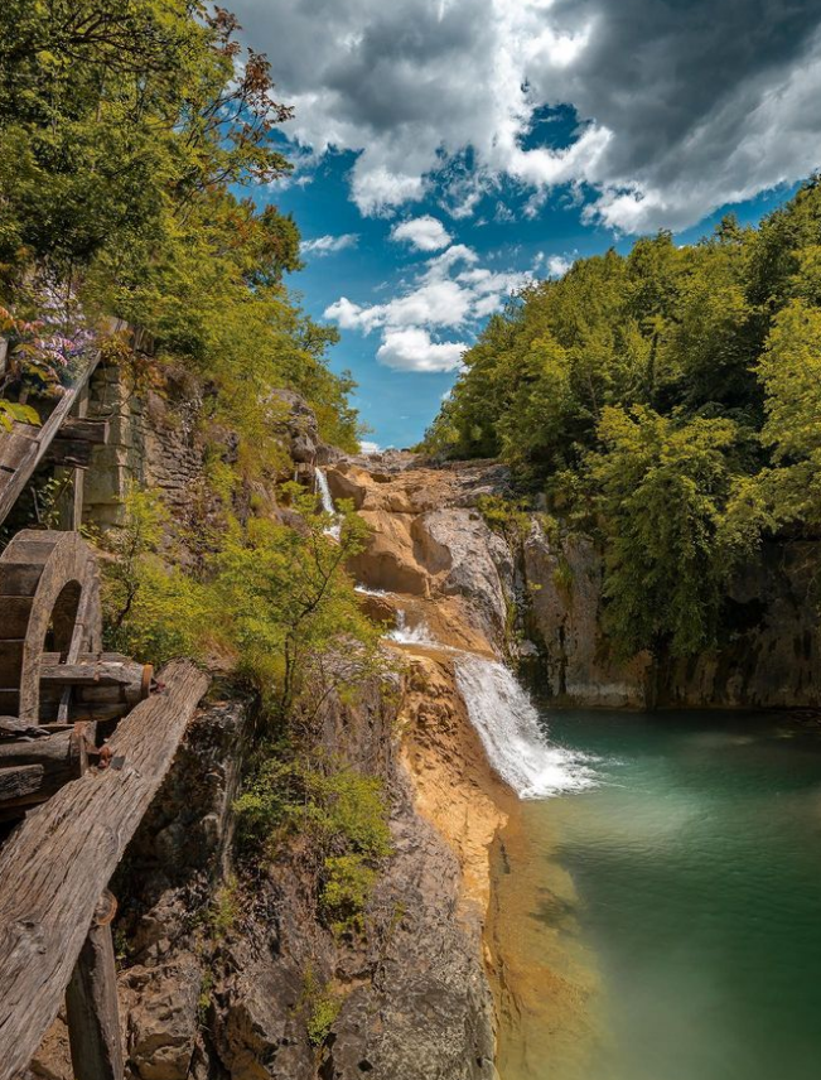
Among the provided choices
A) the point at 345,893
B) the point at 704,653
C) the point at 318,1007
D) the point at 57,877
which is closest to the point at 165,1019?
the point at 318,1007

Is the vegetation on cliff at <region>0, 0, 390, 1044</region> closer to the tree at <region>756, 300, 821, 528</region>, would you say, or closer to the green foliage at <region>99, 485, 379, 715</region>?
the green foliage at <region>99, 485, 379, 715</region>

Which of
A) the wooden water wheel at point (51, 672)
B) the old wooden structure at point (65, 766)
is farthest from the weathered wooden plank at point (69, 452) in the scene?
the wooden water wheel at point (51, 672)

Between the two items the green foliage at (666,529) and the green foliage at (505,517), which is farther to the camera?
the green foliage at (505,517)

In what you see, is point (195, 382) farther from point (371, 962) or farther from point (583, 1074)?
point (583, 1074)

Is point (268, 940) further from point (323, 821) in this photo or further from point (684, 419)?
point (684, 419)

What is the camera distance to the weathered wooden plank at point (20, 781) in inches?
130

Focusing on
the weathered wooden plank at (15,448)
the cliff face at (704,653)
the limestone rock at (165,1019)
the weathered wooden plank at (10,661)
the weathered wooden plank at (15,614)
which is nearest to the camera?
the limestone rock at (165,1019)

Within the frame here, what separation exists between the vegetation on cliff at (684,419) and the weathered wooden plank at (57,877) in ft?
37.0

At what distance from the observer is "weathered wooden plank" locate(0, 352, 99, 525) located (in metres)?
4.70

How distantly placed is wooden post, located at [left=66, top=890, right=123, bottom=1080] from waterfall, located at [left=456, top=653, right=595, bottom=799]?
7.46 m

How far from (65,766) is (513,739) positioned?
9030 mm

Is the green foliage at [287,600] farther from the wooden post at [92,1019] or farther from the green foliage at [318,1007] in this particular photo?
the wooden post at [92,1019]

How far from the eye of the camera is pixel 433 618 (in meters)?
13.6

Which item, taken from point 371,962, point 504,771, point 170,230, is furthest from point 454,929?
point 170,230
